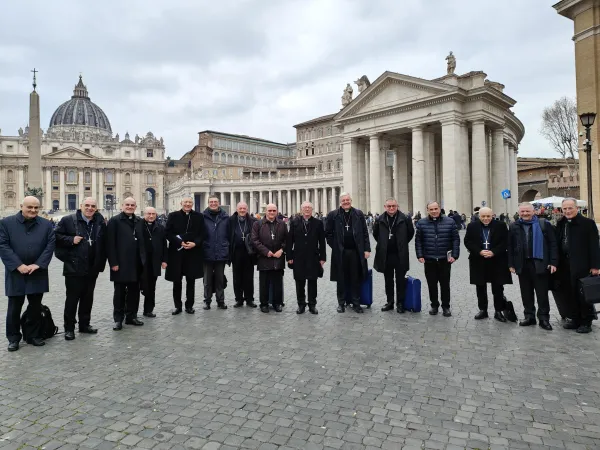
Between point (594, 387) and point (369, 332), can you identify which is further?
point (369, 332)

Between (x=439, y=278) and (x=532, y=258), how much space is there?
5.25 feet

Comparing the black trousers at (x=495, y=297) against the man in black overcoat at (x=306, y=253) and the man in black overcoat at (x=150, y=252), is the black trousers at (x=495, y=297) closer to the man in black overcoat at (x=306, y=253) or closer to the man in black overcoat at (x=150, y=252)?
the man in black overcoat at (x=306, y=253)

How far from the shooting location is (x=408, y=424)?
3666mm

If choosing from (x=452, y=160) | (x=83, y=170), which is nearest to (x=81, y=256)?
(x=452, y=160)

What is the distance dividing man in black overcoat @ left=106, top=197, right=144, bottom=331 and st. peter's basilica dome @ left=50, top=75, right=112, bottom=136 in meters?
131

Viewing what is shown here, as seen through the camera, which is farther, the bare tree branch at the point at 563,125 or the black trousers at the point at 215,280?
the bare tree branch at the point at 563,125

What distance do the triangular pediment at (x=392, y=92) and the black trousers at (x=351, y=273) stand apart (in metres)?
28.9

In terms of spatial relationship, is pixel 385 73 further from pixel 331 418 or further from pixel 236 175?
pixel 236 175

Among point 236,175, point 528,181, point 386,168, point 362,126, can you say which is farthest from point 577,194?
point 236,175

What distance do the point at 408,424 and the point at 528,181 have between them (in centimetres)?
5735

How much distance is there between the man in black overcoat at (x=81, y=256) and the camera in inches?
256

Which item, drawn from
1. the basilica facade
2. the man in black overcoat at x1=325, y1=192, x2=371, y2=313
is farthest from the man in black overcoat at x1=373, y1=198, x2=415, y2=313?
the basilica facade

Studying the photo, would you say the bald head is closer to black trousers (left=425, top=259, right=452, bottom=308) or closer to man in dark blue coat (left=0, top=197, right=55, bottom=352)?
man in dark blue coat (left=0, top=197, right=55, bottom=352)

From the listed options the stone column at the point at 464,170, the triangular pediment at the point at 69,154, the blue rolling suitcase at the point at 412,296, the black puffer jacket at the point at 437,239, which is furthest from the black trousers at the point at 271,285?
the triangular pediment at the point at 69,154
